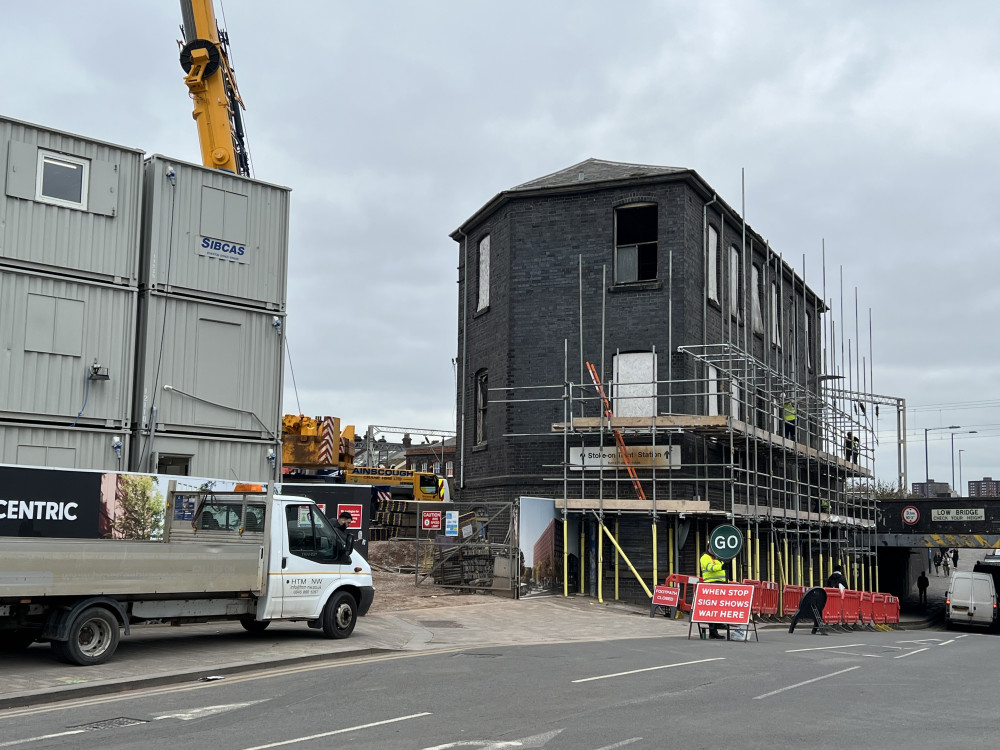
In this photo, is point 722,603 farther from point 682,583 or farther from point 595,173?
point 595,173

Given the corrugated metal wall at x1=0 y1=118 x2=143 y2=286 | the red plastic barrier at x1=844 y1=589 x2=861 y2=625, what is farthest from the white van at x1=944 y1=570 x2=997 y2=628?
the corrugated metal wall at x1=0 y1=118 x2=143 y2=286

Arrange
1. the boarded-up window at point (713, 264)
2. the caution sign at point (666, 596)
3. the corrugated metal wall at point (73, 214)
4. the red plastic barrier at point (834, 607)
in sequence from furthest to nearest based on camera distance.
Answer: the boarded-up window at point (713, 264)
the red plastic barrier at point (834, 607)
the caution sign at point (666, 596)
the corrugated metal wall at point (73, 214)

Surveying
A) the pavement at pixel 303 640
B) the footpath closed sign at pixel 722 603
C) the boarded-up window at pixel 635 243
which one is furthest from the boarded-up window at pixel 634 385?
the footpath closed sign at pixel 722 603

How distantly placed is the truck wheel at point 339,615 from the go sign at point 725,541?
23.1ft

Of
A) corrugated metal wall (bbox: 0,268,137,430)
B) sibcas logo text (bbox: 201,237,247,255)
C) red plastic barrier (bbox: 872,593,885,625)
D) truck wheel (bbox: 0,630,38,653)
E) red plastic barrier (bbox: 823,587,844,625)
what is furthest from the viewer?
red plastic barrier (bbox: 872,593,885,625)

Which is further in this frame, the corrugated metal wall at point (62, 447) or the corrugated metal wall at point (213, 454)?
the corrugated metal wall at point (213, 454)

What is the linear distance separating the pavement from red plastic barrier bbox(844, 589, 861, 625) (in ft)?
7.58

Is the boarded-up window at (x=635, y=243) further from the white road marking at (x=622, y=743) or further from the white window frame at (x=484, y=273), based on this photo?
the white road marking at (x=622, y=743)

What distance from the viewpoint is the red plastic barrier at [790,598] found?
25.6 metres

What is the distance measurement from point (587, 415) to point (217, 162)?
36.7 ft

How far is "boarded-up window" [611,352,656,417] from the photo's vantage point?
26.8 m

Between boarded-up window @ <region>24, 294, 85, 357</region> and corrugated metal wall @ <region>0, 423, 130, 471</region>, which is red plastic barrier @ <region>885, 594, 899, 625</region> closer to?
corrugated metal wall @ <region>0, 423, 130, 471</region>

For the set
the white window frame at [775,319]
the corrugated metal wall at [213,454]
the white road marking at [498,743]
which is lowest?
the white road marking at [498,743]

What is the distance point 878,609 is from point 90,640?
75.2 feet
